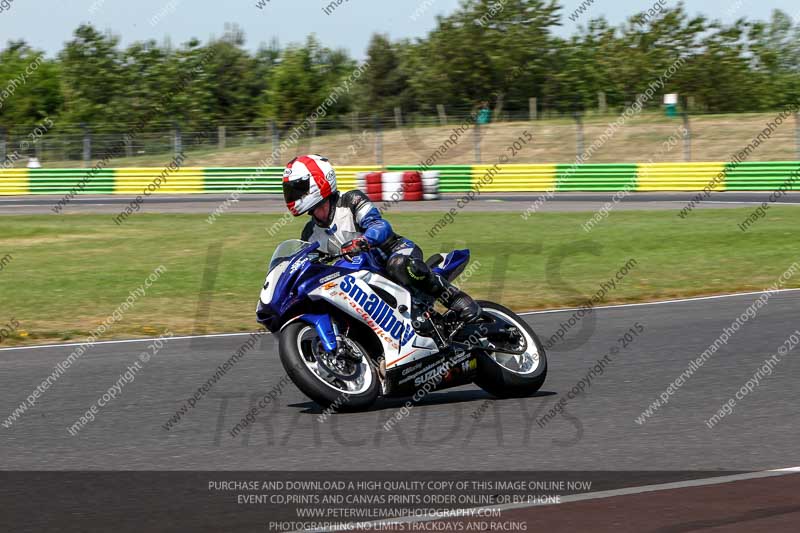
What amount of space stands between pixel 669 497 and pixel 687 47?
67271 mm

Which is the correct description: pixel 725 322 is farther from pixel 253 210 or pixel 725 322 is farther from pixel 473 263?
pixel 253 210

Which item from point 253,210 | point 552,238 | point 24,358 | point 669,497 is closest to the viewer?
point 669,497

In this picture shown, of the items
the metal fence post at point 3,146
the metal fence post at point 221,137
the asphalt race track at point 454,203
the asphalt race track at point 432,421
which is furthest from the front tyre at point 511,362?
the metal fence post at point 3,146

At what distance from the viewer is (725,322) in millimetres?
11617

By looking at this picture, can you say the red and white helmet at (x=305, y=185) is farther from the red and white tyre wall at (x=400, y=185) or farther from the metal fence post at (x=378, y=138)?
the metal fence post at (x=378, y=138)

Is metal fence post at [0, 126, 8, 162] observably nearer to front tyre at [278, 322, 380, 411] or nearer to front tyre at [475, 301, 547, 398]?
front tyre at [475, 301, 547, 398]

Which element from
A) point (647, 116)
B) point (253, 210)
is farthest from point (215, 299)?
point (647, 116)

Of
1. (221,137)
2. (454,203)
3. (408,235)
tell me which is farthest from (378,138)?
(408,235)

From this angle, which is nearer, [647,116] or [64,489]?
[64,489]

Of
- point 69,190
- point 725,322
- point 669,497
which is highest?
point 669,497

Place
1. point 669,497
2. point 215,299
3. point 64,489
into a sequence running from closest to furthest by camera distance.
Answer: point 669,497
point 64,489
point 215,299

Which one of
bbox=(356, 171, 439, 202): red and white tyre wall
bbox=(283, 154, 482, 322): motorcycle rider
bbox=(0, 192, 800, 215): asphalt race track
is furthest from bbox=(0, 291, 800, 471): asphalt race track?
bbox=(356, 171, 439, 202): red and white tyre wall

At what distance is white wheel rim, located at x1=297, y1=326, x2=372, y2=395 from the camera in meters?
7.46

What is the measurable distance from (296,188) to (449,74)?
6752 cm
